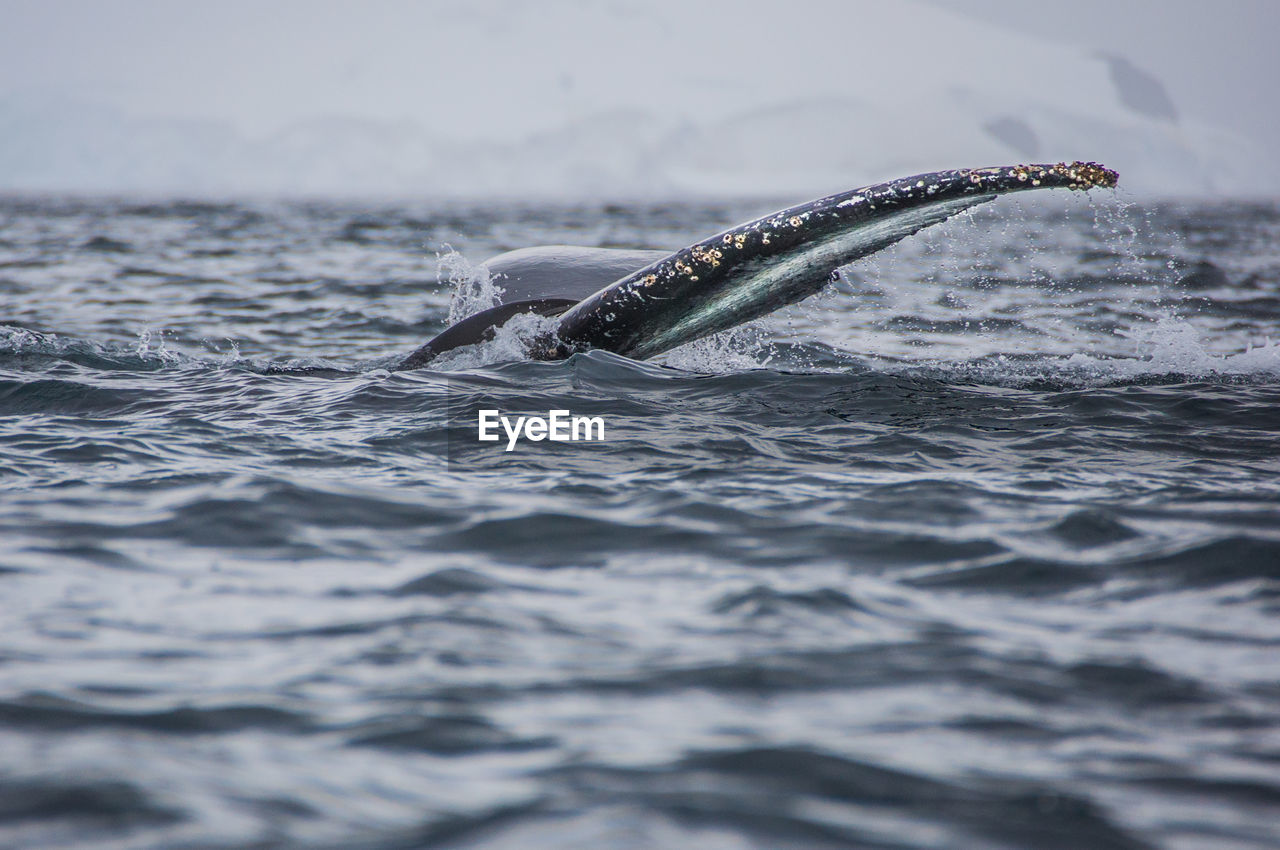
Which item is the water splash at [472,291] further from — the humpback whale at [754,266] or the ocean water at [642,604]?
the ocean water at [642,604]

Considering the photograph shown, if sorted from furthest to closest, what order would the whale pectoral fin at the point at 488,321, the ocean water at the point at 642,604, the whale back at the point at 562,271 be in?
the whale back at the point at 562,271
the whale pectoral fin at the point at 488,321
the ocean water at the point at 642,604

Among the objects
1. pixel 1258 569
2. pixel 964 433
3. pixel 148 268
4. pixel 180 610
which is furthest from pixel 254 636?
pixel 148 268

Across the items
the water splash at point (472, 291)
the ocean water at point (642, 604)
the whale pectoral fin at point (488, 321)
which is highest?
the water splash at point (472, 291)

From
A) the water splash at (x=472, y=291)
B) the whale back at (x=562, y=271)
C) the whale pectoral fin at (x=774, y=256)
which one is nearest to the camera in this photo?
the whale pectoral fin at (x=774, y=256)

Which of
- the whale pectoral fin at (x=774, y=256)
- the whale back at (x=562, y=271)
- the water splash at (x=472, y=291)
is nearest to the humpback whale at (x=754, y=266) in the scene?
the whale pectoral fin at (x=774, y=256)

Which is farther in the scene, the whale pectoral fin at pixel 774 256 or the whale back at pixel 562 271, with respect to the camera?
the whale back at pixel 562 271

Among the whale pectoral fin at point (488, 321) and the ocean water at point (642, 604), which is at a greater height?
the whale pectoral fin at point (488, 321)

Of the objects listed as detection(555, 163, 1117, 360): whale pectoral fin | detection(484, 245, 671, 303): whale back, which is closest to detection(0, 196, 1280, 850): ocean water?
detection(555, 163, 1117, 360): whale pectoral fin

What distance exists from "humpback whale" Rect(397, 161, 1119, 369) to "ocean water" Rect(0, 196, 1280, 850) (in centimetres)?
30

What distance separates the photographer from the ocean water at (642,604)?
3277mm

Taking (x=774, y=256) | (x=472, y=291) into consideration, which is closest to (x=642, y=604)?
(x=774, y=256)

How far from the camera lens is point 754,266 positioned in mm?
8016

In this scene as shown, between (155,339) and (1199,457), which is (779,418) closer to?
(1199,457)

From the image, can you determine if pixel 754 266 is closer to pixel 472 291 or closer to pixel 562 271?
pixel 562 271
